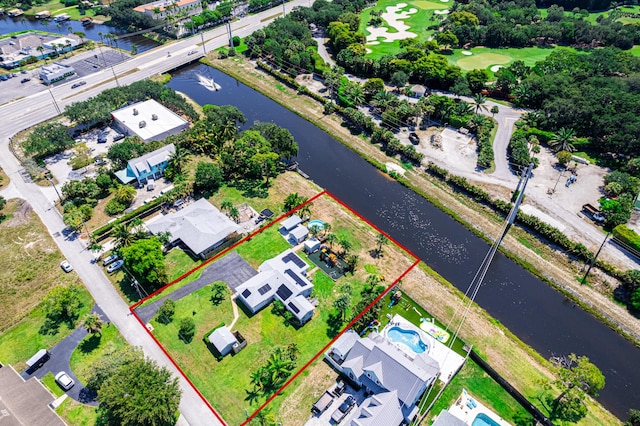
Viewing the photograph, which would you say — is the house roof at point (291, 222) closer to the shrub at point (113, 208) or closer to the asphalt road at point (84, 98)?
the asphalt road at point (84, 98)

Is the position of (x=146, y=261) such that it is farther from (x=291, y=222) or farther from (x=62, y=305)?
(x=291, y=222)

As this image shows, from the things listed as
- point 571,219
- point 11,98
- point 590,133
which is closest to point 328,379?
point 571,219

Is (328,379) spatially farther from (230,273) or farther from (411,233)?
(411,233)

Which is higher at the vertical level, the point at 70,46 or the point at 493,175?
the point at 70,46

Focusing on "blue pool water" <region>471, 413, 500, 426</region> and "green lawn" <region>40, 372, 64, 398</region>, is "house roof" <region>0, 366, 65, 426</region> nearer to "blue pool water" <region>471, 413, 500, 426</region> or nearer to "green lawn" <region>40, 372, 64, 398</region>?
"green lawn" <region>40, 372, 64, 398</region>

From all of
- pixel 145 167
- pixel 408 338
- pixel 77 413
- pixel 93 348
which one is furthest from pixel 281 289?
pixel 145 167

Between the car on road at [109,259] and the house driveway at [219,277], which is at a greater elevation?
the car on road at [109,259]

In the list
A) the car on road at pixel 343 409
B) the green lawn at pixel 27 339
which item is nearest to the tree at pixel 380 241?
the car on road at pixel 343 409
